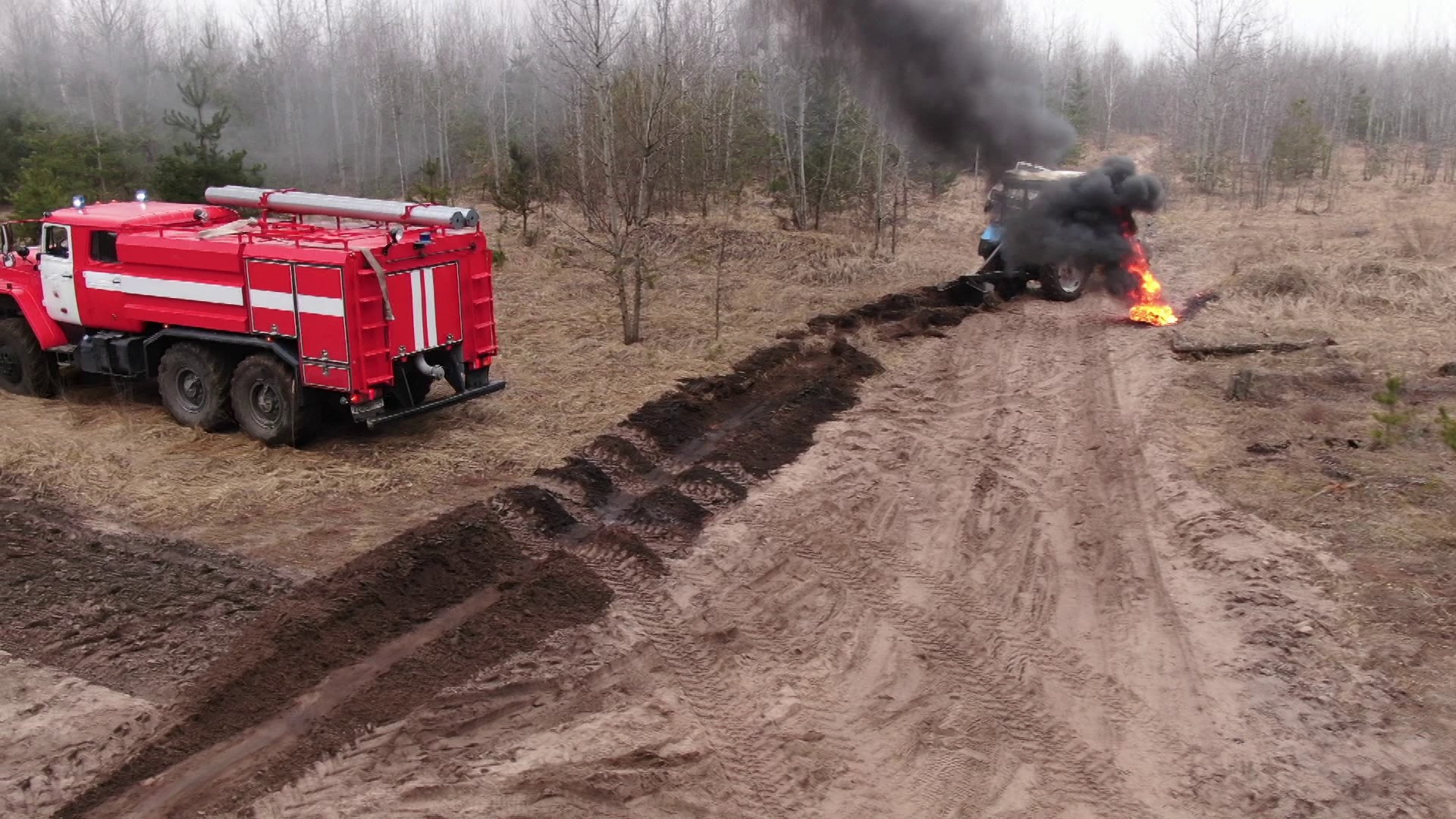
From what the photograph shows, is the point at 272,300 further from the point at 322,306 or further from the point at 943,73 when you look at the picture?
the point at 943,73

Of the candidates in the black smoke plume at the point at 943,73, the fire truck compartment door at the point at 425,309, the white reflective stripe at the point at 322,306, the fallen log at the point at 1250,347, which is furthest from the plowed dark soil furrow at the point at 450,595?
the black smoke plume at the point at 943,73

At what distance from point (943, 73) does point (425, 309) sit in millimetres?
13868

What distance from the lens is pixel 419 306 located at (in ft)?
36.6

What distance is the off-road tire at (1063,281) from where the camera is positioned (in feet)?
65.5

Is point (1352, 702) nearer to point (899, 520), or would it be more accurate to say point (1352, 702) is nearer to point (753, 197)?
point (899, 520)

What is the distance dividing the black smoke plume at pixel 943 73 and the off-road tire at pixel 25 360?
15039 mm

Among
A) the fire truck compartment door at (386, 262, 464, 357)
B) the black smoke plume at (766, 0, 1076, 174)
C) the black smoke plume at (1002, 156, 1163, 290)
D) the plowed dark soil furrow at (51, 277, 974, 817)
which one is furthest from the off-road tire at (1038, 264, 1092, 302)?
the fire truck compartment door at (386, 262, 464, 357)

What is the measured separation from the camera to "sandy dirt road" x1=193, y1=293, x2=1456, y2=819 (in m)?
6.00

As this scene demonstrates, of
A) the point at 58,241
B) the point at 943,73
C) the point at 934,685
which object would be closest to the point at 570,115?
the point at 943,73

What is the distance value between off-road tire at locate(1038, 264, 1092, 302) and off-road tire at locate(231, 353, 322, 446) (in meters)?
13.3

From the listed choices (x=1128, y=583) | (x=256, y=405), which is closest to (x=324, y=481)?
(x=256, y=405)

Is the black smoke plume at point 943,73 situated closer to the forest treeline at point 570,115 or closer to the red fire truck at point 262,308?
the forest treeline at point 570,115

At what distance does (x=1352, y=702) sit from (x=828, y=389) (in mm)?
7689

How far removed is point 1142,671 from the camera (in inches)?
287
